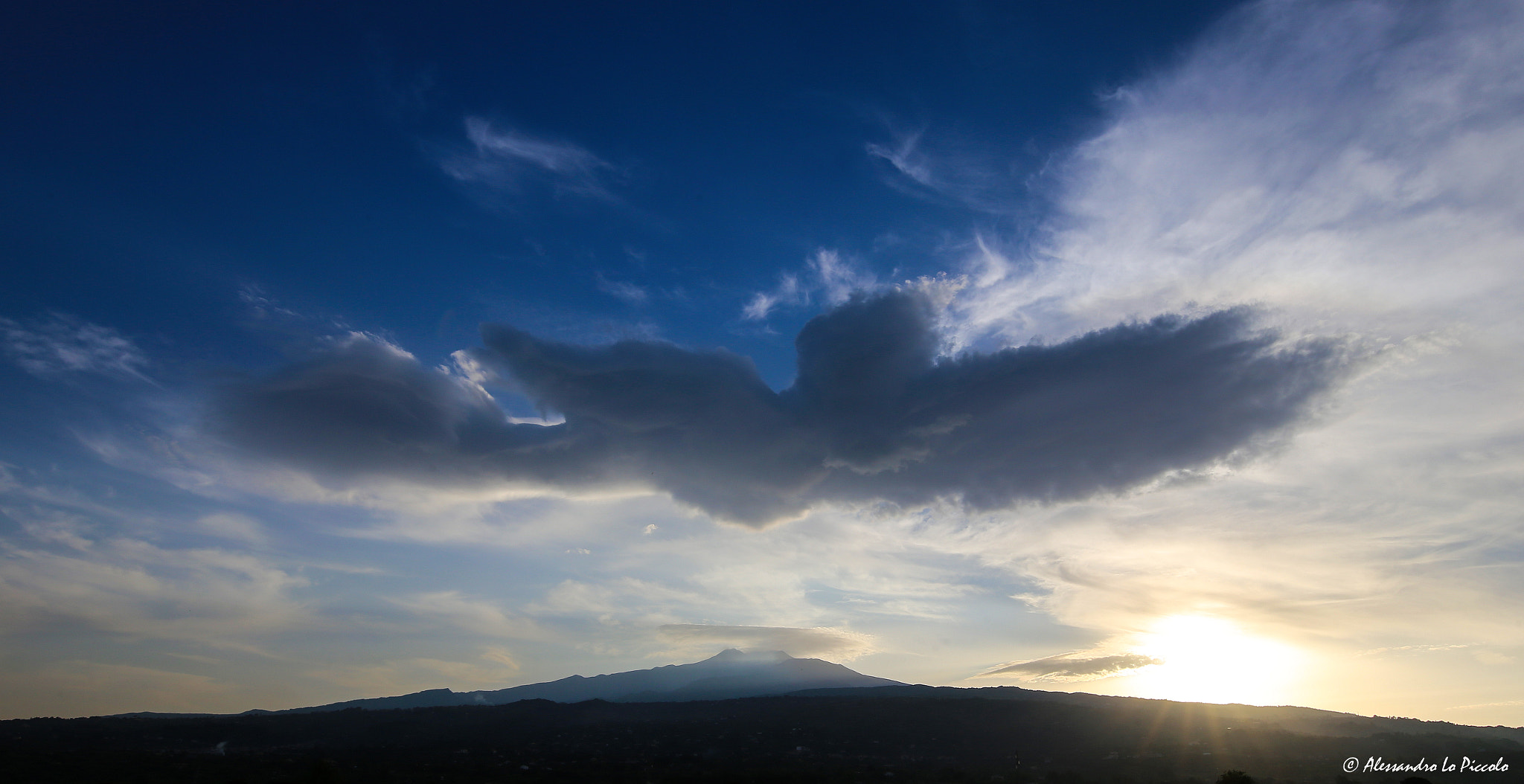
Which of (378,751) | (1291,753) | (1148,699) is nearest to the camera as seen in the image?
(1291,753)

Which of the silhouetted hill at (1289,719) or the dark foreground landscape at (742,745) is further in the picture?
the silhouetted hill at (1289,719)

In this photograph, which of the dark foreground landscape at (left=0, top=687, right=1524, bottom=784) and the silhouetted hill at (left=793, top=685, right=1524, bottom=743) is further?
the silhouetted hill at (left=793, top=685, right=1524, bottom=743)

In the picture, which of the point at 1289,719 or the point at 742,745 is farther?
the point at 1289,719

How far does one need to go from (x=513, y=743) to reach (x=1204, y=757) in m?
90.2

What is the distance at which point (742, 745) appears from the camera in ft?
327

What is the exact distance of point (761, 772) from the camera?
75625 mm

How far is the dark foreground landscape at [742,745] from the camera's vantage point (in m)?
71.8

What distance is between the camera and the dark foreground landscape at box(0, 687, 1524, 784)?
7175cm

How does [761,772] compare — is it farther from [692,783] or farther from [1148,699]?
[1148,699]

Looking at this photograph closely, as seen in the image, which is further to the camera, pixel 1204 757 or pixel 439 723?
pixel 439 723

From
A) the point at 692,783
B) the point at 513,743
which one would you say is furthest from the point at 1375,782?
the point at 513,743

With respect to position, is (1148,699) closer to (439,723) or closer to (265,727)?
(439,723)

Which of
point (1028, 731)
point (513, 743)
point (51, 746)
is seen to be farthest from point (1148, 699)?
point (51, 746)

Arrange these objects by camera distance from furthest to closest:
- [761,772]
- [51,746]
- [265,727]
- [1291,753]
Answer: [265,727]
[51,746]
[1291,753]
[761,772]
